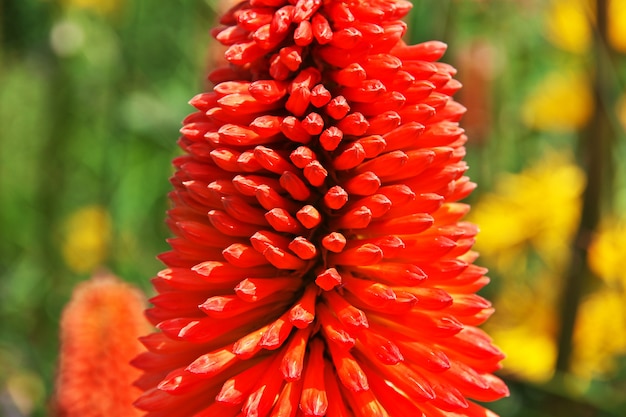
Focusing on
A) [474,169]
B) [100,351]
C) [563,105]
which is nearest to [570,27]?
[563,105]

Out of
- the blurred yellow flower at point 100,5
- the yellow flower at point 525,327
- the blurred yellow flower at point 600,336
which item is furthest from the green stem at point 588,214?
the blurred yellow flower at point 100,5

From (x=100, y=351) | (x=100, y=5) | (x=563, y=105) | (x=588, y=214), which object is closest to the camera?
(x=100, y=351)

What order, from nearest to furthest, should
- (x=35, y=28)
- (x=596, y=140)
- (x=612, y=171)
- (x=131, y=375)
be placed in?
(x=131, y=375) → (x=596, y=140) → (x=612, y=171) → (x=35, y=28)

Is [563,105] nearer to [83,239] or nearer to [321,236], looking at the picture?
[321,236]

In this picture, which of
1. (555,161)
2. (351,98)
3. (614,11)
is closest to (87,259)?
(555,161)

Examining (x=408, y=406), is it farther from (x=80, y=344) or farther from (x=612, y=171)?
(x=612, y=171)

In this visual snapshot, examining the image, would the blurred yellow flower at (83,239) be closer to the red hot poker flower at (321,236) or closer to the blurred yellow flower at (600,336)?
the blurred yellow flower at (600,336)
